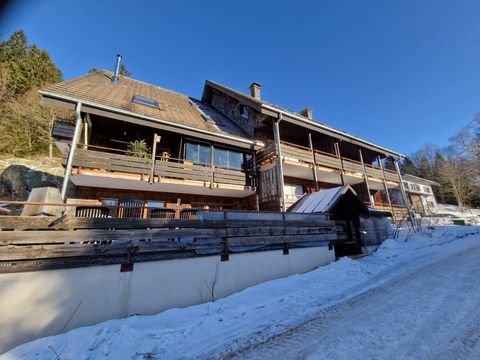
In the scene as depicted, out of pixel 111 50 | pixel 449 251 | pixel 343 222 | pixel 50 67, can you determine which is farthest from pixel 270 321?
pixel 50 67

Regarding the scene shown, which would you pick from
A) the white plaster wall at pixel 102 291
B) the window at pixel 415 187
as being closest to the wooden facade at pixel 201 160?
the white plaster wall at pixel 102 291

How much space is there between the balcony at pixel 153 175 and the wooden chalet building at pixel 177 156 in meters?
0.04

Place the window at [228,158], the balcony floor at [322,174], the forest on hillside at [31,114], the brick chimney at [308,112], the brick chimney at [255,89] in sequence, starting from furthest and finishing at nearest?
the brick chimney at [308,112]
the forest on hillside at [31,114]
the brick chimney at [255,89]
the balcony floor at [322,174]
the window at [228,158]

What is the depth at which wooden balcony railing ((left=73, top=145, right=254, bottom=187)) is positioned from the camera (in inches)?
347

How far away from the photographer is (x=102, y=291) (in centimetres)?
398

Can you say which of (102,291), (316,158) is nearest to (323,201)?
(316,158)

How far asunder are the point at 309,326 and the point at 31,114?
2581cm

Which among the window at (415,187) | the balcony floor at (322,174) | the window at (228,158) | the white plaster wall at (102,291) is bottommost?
the white plaster wall at (102,291)

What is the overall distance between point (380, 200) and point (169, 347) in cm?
2350

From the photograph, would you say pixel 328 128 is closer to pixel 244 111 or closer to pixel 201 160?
pixel 244 111

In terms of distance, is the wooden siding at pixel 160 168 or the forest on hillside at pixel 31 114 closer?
the wooden siding at pixel 160 168

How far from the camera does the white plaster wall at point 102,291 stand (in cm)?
339

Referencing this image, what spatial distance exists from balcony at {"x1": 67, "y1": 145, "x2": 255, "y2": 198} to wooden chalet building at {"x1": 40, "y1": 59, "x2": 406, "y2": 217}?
0.12 feet

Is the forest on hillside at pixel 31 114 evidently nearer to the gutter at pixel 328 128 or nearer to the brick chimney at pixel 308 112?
the gutter at pixel 328 128
